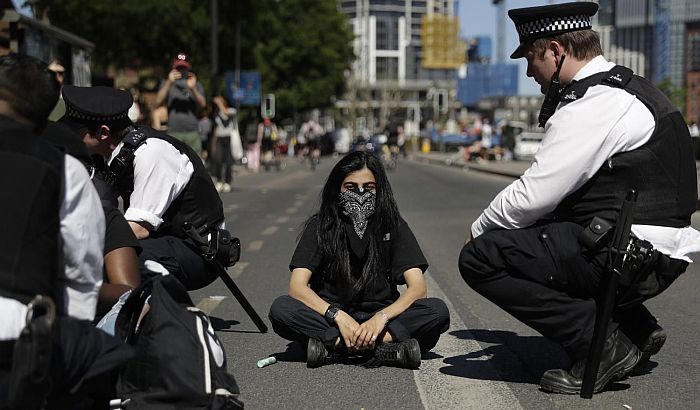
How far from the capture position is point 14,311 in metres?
3.09

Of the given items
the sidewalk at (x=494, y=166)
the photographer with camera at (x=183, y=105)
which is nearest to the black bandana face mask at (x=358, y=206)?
the photographer with camera at (x=183, y=105)

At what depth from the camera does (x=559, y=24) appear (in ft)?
16.1

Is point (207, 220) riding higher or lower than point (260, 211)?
higher

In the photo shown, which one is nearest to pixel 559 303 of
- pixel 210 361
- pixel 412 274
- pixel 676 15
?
pixel 412 274

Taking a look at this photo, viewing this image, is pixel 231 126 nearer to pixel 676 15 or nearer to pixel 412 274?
pixel 412 274

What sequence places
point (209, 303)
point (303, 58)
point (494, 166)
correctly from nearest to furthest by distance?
point (209, 303) < point (494, 166) < point (303, 58)

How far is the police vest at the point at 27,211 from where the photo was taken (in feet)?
10.1

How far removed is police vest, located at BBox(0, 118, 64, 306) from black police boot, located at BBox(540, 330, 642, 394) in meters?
2.50

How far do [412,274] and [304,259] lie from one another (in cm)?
54

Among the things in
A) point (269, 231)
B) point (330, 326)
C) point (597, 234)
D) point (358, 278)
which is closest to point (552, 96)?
point (597, 234)

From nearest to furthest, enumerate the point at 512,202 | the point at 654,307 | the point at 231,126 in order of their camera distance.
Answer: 1. the point at 512,202
2. the point at 654,307
3. the point at 231,126

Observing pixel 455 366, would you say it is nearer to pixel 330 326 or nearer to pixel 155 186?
pixel 330 326

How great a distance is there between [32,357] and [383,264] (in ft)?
9.70

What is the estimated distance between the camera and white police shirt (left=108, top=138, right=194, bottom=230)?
5742 mm
